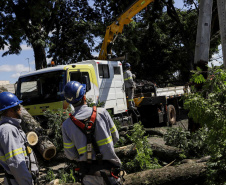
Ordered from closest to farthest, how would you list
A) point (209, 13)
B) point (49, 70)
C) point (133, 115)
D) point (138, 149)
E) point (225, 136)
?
1. point (225, 136)
2. point (138, 149)
3. point (209, 13)
4. point (49, 70)
5. point (133, 115)

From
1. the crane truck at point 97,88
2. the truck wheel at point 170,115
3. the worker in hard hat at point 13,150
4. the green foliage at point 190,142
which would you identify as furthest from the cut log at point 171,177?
the truck wheel at point 170,115

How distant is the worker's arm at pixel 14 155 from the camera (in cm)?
261

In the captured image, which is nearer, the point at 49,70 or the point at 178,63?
the point at 49,70

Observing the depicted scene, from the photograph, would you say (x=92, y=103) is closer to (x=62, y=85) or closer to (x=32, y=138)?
(x=62, y=85)

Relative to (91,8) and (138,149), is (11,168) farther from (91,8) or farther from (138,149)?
(91,8)

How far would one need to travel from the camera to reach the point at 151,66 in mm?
27594

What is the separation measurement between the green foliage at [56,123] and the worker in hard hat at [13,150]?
13.8 feet

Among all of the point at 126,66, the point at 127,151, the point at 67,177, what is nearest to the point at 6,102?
the point at 67,177

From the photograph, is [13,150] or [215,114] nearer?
[13,150]

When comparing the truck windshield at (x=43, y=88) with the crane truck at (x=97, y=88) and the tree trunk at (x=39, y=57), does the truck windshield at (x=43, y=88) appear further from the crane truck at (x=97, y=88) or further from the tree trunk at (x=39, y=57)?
the tree trunk at (x=39, y=57)

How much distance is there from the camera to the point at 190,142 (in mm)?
5875

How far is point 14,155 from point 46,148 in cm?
415

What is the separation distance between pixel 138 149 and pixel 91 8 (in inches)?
687

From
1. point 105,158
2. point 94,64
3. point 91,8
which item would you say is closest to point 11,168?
point 105,158
